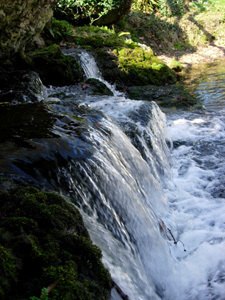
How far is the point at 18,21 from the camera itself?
588 centimetres

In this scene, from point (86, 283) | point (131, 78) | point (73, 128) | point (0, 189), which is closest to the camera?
point (86, 283)

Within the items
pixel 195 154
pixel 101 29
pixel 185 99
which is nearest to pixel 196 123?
pixel 195 154

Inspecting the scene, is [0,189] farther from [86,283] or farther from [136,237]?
[136,237]

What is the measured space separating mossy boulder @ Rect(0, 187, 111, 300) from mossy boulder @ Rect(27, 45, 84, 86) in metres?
7.09

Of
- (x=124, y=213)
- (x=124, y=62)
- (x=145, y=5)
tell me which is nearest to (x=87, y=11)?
(x=124, y=62)

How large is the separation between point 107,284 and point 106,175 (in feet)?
4.73

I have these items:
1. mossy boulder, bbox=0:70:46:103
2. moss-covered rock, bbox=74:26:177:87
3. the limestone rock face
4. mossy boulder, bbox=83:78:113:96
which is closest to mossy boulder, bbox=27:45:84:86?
mossy boulder, bbox=83:78:113:96

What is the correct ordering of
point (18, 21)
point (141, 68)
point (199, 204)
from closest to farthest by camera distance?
point (199, 204), point (18, 21), point (141, 68)

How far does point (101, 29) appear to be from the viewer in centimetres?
1504

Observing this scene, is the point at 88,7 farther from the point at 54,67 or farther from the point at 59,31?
the point at 54,67

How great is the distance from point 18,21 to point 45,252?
220 inches

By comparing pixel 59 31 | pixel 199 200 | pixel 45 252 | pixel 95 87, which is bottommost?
pixel 199 200

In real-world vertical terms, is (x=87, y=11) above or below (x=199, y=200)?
above

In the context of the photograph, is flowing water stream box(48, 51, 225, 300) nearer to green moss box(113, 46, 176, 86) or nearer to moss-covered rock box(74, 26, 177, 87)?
moss-covered rock box(74, 26, 177, 87)
